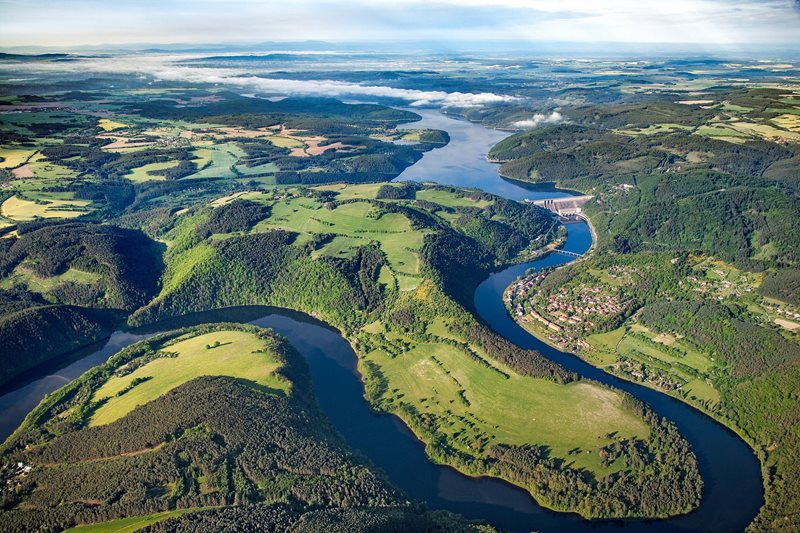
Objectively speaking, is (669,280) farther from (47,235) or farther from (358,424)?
(47,235)

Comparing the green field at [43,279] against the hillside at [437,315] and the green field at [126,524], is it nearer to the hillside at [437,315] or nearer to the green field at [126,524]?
the hillside at [437,315]

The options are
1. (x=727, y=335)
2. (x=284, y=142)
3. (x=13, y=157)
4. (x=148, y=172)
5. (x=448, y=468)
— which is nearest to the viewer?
(x=448, y=468)

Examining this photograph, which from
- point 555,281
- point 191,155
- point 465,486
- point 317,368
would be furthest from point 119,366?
point 191,155

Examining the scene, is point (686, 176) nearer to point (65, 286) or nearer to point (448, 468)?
point (448, 468)

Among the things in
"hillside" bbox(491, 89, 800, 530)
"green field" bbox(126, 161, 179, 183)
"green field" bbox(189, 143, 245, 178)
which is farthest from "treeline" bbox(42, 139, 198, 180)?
"hillside" bbox(491, 89, 800, 530)

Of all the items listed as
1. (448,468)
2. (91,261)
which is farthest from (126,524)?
(91,261)
